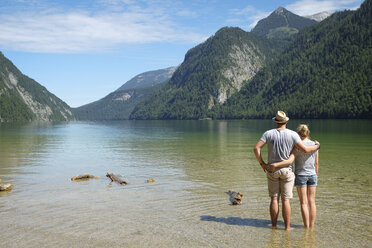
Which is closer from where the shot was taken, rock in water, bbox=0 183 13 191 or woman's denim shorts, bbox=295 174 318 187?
woman's denim shorts, bbox=295 174 318 187

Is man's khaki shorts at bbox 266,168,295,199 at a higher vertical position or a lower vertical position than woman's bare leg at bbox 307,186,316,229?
higher

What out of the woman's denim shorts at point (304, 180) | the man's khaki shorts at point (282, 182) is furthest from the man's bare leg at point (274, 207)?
the woman's denim shorts at point (304, 180)

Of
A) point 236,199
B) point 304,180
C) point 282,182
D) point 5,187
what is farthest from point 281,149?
point 5,187

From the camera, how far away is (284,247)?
9.55m

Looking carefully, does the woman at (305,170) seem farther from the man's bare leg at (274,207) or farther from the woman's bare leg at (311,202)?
the man's bare leg at (274,207)

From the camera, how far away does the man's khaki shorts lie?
1030 centimetres

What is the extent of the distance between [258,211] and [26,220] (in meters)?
8.30

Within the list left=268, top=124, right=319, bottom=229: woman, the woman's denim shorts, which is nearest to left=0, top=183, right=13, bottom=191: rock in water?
left=268, top=124, right=319, bottom=229: woman

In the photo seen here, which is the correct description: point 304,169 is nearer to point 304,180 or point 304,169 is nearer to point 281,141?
point 304,180

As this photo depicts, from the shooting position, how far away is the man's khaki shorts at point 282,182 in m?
10.3

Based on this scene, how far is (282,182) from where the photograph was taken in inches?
414

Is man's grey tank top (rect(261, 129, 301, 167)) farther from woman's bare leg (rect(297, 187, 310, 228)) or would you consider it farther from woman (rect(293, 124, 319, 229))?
woman's bare leg (rect(297, 187, 310, 228))

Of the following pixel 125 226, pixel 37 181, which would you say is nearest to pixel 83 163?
pixel 37 181

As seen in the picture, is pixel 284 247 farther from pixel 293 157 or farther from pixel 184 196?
pixel 184 196
